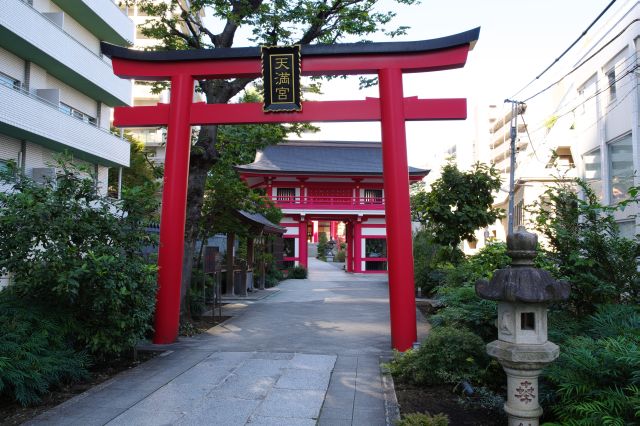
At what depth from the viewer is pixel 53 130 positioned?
51.9 feet

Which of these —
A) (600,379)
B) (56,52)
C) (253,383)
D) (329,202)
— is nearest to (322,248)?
(329,202)

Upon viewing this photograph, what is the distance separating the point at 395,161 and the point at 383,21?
175 inches

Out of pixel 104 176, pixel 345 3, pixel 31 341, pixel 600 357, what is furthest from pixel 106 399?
pixel 104 176

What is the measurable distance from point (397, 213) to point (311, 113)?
7.74 feet

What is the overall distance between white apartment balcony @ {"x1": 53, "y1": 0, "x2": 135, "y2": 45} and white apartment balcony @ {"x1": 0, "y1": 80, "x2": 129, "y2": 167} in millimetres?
4170

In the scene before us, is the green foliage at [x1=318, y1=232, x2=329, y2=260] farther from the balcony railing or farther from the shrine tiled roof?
the balcony railing

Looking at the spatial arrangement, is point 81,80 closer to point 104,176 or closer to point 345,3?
point 104,176

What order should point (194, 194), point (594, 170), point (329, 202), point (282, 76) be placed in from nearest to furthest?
point (282, 76)
point (194, 194)
point (594, 170)
point (329, 202)

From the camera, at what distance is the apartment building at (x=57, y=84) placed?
14242 millimetres

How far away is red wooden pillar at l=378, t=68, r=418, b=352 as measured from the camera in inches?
321

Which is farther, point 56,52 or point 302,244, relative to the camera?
point 302,244

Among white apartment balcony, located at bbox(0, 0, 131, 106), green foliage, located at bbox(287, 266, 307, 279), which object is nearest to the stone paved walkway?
white apartment balcony, located at bbox(0, 0, 131, 106)

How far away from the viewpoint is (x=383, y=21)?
11.1 metres

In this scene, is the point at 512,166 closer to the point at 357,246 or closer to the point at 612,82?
the point at 612,82
